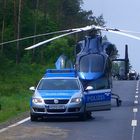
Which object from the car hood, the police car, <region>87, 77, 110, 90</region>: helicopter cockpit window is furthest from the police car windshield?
<region>87, 77, 110, 90</region>: helicopter cockpit window

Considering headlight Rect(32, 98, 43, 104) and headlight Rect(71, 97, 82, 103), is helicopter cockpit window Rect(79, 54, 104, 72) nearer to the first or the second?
headlight Rect(71, 97, 82, 103)

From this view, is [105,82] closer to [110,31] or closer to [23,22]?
[110,31]

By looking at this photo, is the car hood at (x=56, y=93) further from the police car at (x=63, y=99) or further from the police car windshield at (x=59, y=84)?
the police car windshield at (x=59, y=84)

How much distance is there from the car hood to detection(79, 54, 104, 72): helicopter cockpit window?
8473mm

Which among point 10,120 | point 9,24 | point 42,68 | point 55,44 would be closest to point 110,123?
point 10,120

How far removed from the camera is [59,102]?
2453 cm

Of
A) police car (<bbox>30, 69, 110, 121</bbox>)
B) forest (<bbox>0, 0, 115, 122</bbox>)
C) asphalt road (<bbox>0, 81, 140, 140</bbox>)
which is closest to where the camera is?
asphalt road (<bbox>0, 81, 140, 140</bbox>)

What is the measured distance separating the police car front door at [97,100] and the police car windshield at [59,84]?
1.79ft

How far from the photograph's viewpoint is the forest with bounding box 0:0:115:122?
6624cm

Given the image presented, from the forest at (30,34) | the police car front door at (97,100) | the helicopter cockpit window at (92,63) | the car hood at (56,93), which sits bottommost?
the police car front door at (97,100)

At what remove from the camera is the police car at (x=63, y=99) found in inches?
967

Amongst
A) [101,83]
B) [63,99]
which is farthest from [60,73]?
[101,83]

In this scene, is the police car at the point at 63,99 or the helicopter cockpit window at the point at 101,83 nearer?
the police car at the point at 63,99

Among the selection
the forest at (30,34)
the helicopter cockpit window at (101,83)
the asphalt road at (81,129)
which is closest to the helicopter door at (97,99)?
the asphalt road at (81,129)
